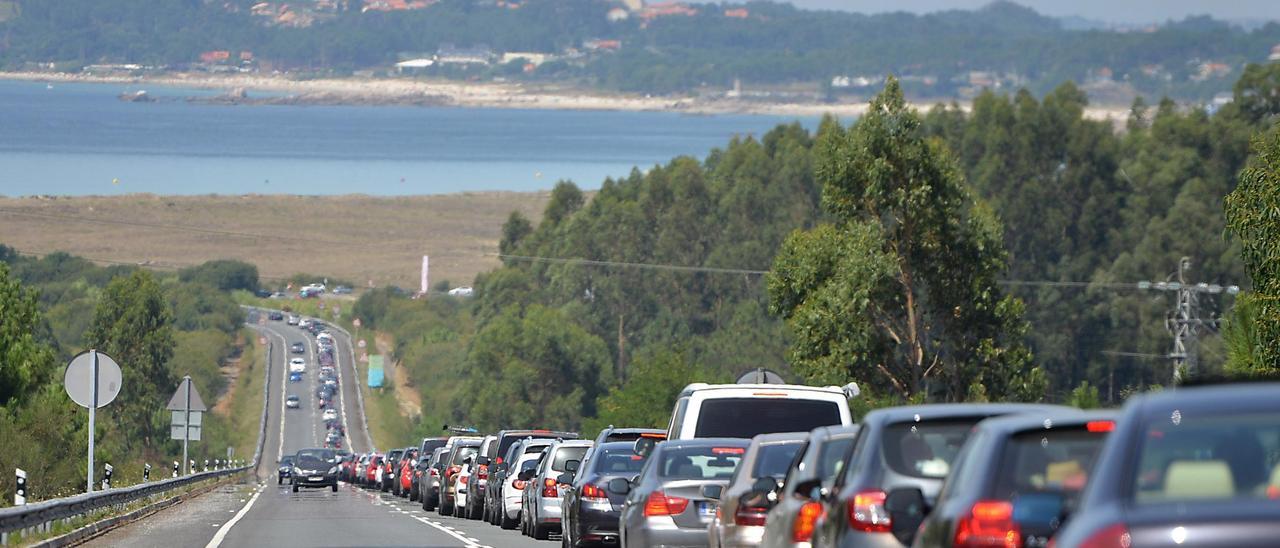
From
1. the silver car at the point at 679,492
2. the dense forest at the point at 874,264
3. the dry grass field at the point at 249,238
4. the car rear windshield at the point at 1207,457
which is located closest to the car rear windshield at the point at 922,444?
the car rear windshield at the point at 1207,457

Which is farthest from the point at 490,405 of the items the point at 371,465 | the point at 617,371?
the point at 371,465

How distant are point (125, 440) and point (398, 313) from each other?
2396 inches

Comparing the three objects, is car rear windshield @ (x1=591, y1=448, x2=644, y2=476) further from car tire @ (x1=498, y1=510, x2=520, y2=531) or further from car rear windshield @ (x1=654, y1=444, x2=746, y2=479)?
car tire @ (x1=498, y1=510, x2=520, y2=531)

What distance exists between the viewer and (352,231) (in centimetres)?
18750

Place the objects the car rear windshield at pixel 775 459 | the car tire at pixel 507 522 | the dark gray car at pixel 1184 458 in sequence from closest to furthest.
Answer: the dark gray car at pixel 1184 458, the car rear windshield at pixel 775 459, the car tire at pixel 507 522

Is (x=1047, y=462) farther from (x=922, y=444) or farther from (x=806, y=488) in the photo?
(x=806, y=488)

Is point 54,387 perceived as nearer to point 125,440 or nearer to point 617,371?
point 125,440

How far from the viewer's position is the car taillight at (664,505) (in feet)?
57.1

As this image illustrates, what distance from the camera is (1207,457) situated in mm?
6926

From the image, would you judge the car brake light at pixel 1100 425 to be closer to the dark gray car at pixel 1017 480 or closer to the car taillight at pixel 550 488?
the dark gray car at pixel 1017 480

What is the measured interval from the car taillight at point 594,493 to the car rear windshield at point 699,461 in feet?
11.6

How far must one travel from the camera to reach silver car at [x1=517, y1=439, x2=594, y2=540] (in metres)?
26.0

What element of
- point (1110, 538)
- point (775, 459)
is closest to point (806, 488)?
point (775, 459)

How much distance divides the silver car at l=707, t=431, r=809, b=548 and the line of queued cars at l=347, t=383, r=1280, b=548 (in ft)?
0.06
